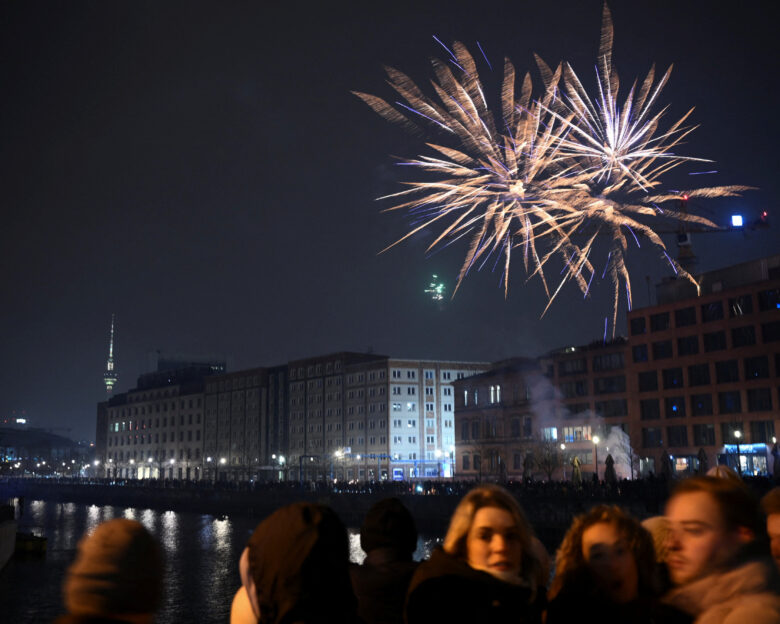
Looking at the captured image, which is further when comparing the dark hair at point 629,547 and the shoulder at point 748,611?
the dark hair at point 629,547

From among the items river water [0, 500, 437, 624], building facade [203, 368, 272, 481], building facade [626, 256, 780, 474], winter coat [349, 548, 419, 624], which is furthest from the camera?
building facade [203, 368, 272, 481]

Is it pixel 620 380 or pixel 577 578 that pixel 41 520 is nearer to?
pixel 620 380

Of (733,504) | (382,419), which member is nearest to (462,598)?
(733,504)

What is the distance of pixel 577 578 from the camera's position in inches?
164

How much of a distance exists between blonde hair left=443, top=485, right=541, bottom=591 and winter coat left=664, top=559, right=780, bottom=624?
2.27ft

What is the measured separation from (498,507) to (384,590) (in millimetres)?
1581

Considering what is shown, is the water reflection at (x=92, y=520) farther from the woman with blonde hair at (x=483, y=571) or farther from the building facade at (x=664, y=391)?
the woman with blonde hair at (x=483, y=571)

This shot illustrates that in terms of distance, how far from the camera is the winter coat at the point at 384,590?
5.50 meters

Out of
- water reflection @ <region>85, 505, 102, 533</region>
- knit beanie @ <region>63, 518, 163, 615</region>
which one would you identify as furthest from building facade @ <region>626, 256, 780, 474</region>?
knit beanie @ <region>63, 518, 163, 615</region>

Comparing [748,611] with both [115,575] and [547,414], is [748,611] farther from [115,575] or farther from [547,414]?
[547,414]

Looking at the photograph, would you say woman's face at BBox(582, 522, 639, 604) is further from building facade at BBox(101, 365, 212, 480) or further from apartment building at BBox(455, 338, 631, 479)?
building facade at BBox(101, 365, 212, 480)

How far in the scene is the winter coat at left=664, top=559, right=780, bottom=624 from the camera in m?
3.44

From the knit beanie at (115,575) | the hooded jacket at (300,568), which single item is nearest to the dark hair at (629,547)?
the hooded jacket at (300,568)

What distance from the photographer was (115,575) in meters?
3.42
